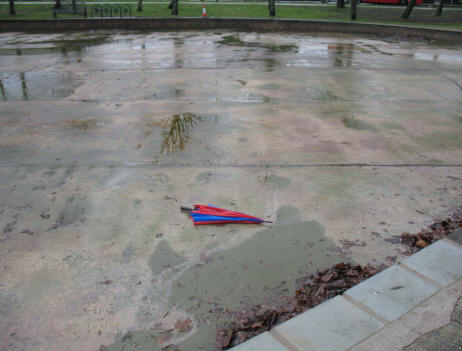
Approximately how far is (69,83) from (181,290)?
7681 mm

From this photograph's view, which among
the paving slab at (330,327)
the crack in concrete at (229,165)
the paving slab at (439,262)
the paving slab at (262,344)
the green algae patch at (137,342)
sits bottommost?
the green algae patch at (137,342)

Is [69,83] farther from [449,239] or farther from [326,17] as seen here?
[326,17]

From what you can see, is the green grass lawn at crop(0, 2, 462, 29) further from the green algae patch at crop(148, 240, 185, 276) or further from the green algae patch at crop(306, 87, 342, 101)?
the green algae patch at crop(148, 240, 185, 276)

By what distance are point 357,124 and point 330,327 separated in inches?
190

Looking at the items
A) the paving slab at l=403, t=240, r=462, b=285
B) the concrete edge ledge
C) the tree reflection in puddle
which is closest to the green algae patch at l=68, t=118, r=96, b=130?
the tree reflection in puddle

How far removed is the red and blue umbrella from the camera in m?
3.94

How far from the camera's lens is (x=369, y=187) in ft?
15.2

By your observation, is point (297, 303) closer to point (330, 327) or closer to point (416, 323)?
point (330, 327)

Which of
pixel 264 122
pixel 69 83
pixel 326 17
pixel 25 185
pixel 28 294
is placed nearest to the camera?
pixel 28 294

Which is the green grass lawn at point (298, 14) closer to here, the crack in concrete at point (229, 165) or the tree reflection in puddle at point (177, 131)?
the tree reflection in puddle at point (177, 131)

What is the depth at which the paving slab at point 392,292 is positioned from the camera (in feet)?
8.93

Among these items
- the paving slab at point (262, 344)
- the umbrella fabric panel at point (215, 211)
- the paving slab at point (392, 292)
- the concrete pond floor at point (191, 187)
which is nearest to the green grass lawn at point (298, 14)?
the concrete pond floor at point (191, 187)

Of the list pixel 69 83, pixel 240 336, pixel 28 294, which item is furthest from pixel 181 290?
pixel 69 83

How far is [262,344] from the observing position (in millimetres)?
2447
